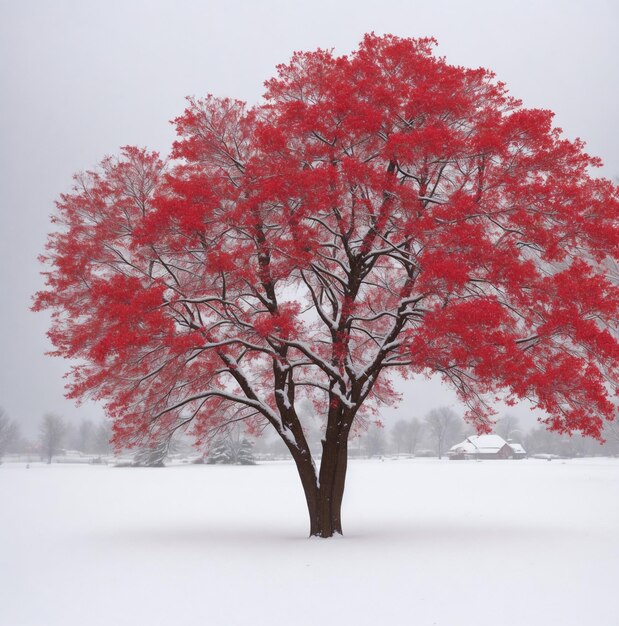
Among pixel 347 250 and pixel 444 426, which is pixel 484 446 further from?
pixel 347 250

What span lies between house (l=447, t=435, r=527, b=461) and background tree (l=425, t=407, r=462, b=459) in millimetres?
13579

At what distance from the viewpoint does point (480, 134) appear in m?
11.9

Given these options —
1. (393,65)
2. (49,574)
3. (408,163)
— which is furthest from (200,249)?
(49,574)

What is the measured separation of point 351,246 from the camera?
14312mm

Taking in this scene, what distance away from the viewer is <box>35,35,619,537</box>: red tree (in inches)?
433

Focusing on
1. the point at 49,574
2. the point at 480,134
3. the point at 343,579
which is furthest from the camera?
the point at 480,134

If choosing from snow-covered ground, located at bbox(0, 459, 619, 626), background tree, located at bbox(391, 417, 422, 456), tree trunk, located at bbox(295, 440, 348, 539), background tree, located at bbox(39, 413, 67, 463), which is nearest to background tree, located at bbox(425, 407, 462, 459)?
background tree, located at bbox(391, 417, 422, 456)

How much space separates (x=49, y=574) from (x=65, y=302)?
20.4ft

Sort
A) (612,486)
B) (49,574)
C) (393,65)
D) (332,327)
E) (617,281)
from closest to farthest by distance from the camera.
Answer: (49,574) < (393,65) < (332,327) < (617,281) < (612,486)

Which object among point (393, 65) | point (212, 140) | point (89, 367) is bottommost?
point (89, 367)

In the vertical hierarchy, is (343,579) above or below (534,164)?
below

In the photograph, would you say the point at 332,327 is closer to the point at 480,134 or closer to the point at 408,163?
the point at 408,163

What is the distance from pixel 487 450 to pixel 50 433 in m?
67.1

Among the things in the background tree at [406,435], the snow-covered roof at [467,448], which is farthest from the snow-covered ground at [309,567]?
the background tree at [406,435]
